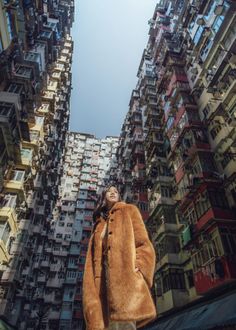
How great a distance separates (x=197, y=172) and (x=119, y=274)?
18265 millimetres

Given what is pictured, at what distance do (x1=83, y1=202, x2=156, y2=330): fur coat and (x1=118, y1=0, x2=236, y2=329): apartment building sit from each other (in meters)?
10.5

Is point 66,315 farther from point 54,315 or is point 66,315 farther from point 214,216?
point 214,216

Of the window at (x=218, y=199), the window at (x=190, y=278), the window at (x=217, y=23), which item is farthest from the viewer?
the window at (x=217, y=23)

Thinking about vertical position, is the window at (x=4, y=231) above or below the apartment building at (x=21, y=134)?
below

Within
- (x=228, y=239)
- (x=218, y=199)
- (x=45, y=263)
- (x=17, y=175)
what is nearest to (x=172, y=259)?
(x=228, y=239)

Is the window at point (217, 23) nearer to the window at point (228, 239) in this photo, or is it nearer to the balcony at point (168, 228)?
the window at point (228, 239)

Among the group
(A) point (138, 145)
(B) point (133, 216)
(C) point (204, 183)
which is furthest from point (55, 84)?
(B) point (133, 216)

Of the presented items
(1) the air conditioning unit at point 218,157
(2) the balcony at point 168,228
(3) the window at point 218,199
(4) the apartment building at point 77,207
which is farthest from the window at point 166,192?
(4) the apartment building at point 77,207

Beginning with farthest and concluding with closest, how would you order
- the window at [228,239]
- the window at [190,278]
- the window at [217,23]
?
the window at [217,23], the window at [190,278], the window at [228,239]

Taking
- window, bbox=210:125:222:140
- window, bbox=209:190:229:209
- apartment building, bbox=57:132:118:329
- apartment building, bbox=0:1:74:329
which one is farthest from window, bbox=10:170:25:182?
apartment building, bbox=57:132:118:329

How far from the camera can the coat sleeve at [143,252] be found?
121 inches

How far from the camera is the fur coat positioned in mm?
2801

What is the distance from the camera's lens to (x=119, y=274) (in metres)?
3.01

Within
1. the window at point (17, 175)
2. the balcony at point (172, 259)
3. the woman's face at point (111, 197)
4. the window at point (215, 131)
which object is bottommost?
the woman's face at point (111, 197)
